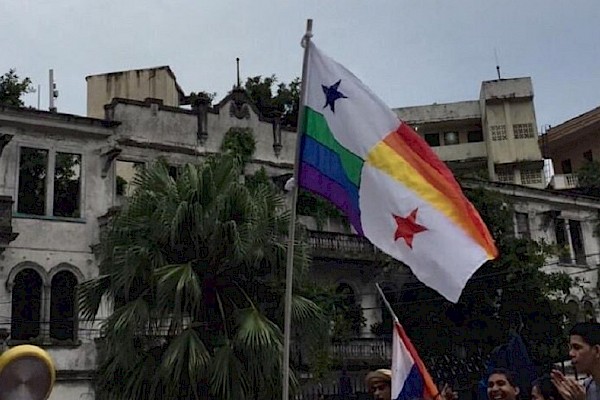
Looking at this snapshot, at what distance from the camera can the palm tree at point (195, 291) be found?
14236 millimetres

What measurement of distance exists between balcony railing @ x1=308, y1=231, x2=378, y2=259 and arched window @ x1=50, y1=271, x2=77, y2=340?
7068 millimetres

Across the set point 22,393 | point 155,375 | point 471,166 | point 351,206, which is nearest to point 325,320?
point 155,375

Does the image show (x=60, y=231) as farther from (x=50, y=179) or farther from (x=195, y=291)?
(x=195, y=291)

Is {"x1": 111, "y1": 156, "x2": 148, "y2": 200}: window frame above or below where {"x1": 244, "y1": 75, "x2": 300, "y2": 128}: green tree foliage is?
below

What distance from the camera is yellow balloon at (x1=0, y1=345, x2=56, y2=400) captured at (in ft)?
13.8

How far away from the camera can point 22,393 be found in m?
4.24

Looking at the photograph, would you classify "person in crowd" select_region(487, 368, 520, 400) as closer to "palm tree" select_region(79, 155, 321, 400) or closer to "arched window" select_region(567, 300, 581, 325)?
"palm tree" select_region(79, 155, 321, 400)

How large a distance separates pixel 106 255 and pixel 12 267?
7845mm

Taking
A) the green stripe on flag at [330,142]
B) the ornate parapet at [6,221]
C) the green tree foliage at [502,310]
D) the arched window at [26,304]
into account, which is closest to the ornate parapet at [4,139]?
the ornate parapet at [6,221]

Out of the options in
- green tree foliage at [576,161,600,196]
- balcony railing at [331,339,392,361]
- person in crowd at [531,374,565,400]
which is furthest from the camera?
green tree foliage at [576,161,600,196]

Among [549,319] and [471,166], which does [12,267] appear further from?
[471,166]

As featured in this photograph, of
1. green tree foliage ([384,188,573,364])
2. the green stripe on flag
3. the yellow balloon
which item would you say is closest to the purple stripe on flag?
the green stripe on flag

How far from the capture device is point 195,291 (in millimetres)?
14688

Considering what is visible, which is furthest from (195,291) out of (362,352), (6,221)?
(362,352)
